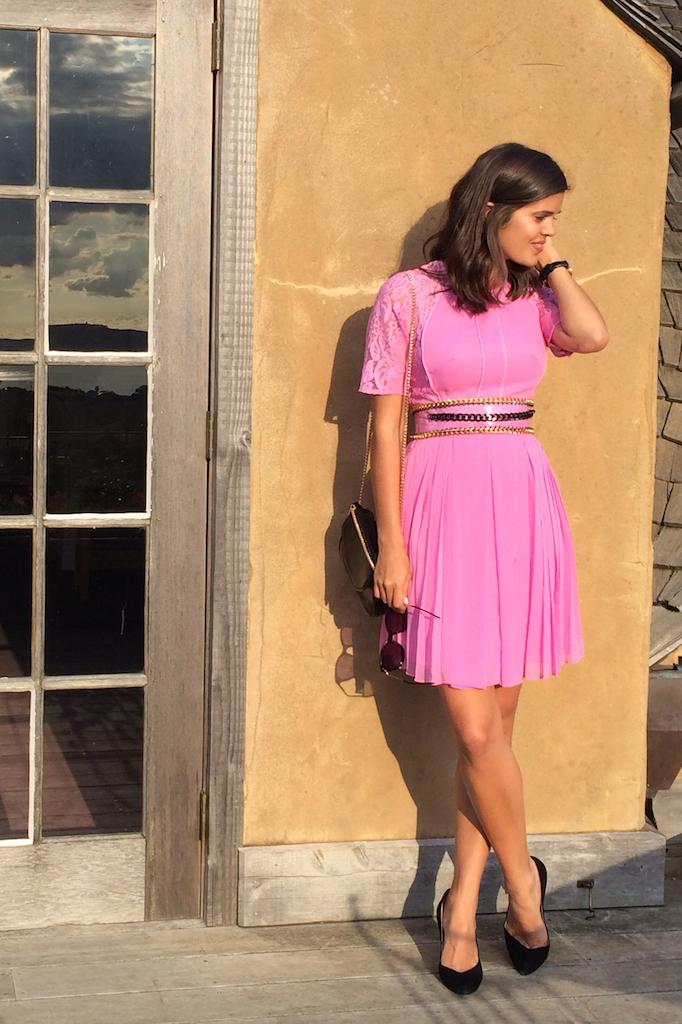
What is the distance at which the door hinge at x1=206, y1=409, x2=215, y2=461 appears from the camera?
3.15 metres

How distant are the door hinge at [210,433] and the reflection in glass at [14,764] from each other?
77 cm

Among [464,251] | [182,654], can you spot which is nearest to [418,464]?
[464,251]

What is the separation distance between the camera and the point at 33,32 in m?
2.99

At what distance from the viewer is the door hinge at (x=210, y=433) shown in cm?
315

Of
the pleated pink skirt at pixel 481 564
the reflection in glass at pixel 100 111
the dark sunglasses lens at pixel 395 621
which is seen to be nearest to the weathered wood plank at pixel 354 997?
the pleated pink skirt at pixel 481 564

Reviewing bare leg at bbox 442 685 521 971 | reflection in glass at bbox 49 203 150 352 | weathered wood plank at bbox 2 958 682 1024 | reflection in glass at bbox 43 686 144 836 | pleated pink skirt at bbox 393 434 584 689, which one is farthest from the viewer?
reflection in glass at bbox 43 686 144 836

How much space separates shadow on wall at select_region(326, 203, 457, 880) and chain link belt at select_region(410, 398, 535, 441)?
1.14ft

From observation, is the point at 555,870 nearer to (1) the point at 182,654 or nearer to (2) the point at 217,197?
(1) the point at 182,654

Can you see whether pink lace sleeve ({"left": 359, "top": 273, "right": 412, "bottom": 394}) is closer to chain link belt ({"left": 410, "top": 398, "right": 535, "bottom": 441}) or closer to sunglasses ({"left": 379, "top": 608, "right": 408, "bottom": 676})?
chain link belt ({"left": 410, "top": 398, "right": 535, "bottom": 441})

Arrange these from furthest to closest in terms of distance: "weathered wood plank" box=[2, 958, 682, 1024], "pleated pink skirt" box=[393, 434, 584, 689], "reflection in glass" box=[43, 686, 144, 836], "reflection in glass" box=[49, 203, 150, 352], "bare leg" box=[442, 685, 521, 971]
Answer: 1. "reflection in glass" box=[43, 686, 144, 836]
2. "reflection in glass" box=[49, 203, 150, 352]
3. "bare leg" box=[442, 685, 521, 971]
4. "pleated pink skirt" box=[393, 434, 584, 689]
5. "weathered wood plank" box=[2, 958, 682, 1024]

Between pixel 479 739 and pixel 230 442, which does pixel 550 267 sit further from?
pixel 479 739

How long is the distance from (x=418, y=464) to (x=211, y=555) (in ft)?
2.05

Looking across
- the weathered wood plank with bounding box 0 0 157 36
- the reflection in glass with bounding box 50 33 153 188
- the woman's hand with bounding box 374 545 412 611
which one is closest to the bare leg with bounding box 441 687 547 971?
the woman's hand with bounding box 374 545 412 611

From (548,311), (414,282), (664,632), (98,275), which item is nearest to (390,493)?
(414,282)
